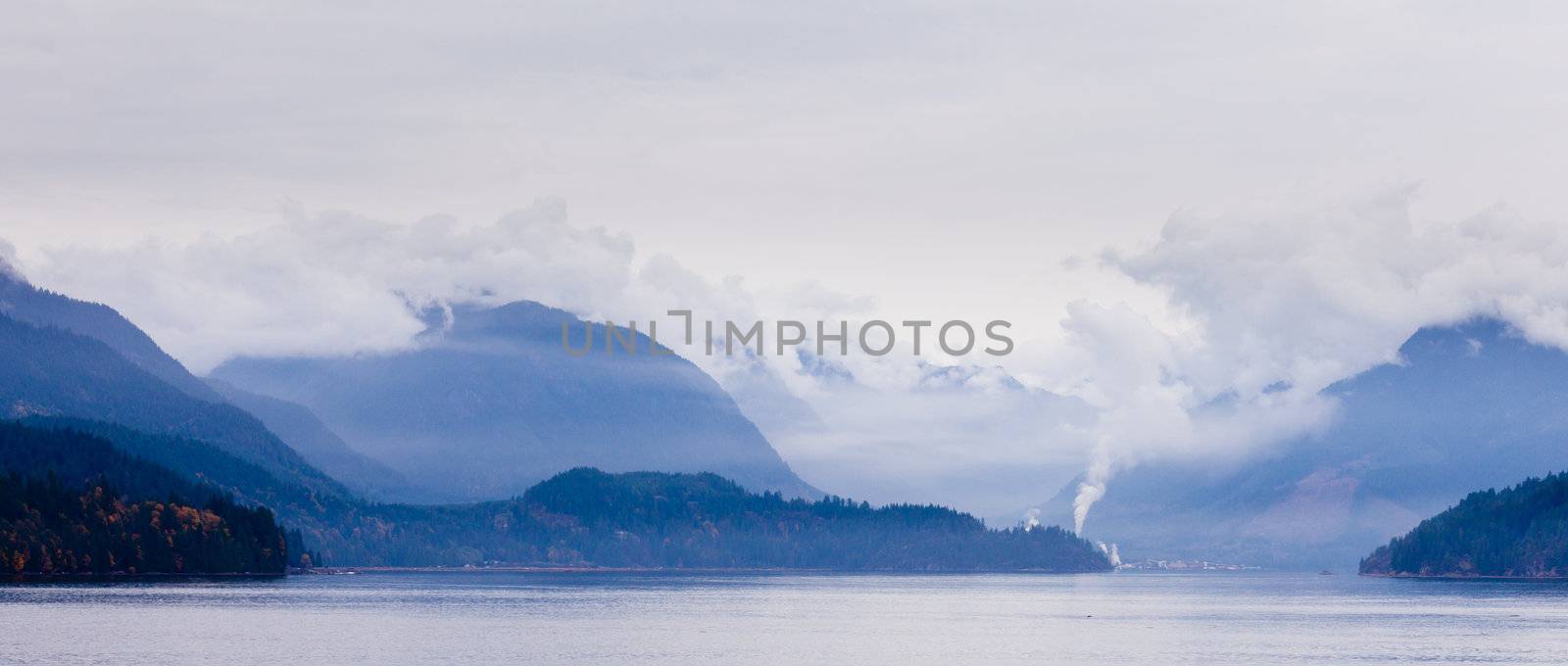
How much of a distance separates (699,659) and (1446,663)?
64.1 metres

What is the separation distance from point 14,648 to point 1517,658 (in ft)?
415

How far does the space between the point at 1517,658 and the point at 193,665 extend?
112 m

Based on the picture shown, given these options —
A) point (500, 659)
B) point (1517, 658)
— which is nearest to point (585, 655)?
point (500, 659)

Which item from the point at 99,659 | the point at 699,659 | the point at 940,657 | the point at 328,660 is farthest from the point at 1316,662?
the point at 99,659

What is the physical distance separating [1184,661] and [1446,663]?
2227 centimetres

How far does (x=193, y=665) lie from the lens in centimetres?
17512

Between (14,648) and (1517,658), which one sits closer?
(14,648)

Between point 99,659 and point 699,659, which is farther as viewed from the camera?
point 699,659

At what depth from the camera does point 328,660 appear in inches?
7200

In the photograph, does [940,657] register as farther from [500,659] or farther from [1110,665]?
[500,659]

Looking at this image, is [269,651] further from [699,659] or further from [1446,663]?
[1446,663]

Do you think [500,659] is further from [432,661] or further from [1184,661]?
[1184,661]

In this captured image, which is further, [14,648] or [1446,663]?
[1446,663]

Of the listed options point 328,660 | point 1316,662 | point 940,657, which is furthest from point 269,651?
point 1316,662
